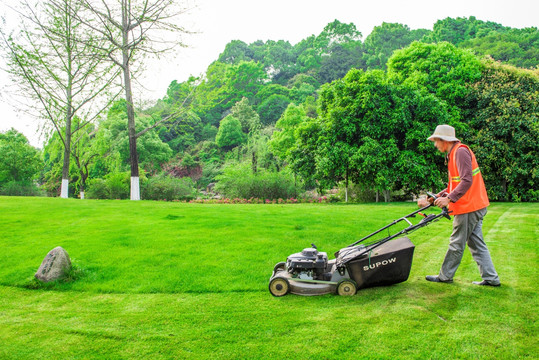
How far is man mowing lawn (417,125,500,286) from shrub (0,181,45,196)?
3545 cm

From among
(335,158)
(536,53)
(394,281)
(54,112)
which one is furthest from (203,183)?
(536,53)

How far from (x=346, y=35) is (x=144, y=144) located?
216ft

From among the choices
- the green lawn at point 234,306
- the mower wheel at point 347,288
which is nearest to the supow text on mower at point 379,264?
the mower wheel at point 347,288

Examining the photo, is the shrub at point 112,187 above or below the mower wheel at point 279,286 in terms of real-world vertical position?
above

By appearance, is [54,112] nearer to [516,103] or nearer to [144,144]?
[144,144]

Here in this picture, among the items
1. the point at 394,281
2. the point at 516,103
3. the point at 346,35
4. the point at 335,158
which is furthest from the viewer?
the point at 346,35

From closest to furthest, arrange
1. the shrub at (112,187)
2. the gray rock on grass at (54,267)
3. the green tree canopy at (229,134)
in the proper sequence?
the gray rock on grass at (54,267), the shrub at (112,187), the green tree canopy at (229,134)

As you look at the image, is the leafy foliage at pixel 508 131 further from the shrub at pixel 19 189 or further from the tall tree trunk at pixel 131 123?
the shrub at pixel 19 189

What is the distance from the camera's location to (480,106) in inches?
845

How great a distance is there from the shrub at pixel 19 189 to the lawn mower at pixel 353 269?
34004 mm

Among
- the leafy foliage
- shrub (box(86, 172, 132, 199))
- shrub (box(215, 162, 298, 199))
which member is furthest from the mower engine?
shrub (box(86, 172, 132, 199))

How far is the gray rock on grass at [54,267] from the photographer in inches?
222

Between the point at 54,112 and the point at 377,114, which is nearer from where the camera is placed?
the point at 377,114

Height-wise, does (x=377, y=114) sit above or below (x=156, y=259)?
above
